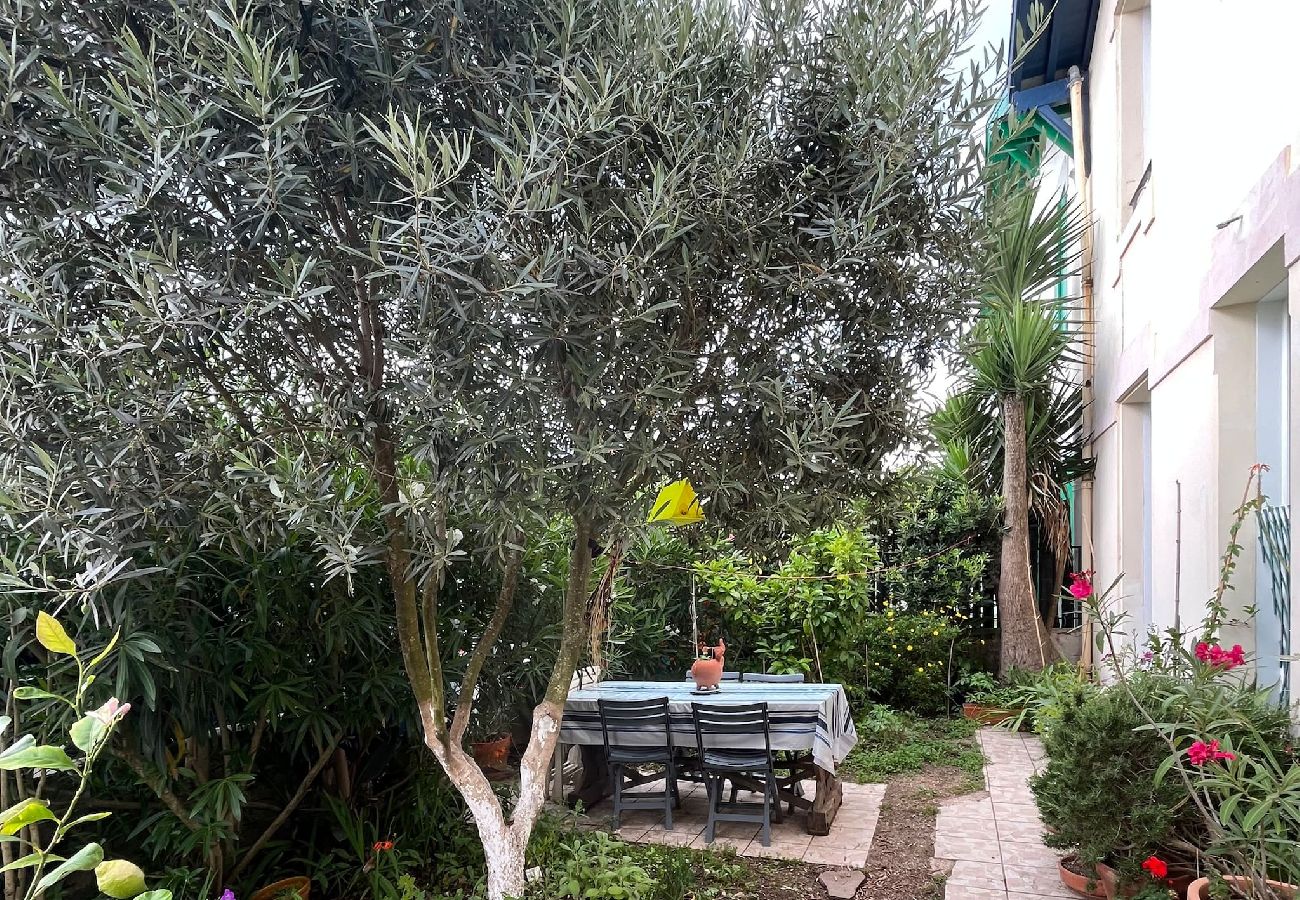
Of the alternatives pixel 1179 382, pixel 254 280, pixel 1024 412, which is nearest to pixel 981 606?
pixel 1024 412

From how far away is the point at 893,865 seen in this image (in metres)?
4.90

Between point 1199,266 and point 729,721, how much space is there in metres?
3.65

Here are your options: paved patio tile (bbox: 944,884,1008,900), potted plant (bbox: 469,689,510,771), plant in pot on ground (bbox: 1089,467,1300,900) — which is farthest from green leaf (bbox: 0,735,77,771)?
paved patio tile (bbox: 944,884,1008,900)

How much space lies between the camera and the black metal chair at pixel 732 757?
5238 mm

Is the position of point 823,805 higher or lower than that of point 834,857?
higher

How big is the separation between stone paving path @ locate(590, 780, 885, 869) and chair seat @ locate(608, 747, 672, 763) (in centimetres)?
42

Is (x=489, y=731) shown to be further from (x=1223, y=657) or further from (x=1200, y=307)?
(x=1200, y=307)

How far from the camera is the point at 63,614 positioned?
136 inches

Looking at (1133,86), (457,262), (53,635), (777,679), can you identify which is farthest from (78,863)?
(1133,86)

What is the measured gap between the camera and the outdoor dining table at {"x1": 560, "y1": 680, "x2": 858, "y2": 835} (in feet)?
17.6

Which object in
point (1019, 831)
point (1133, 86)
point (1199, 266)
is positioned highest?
point (1133, 86)

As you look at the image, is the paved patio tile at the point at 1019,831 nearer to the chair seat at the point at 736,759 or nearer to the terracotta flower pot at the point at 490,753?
the chair seat at the point at 736,759

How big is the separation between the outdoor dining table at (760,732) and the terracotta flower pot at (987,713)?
2860 millimetres

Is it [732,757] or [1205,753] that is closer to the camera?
[1205,753]
